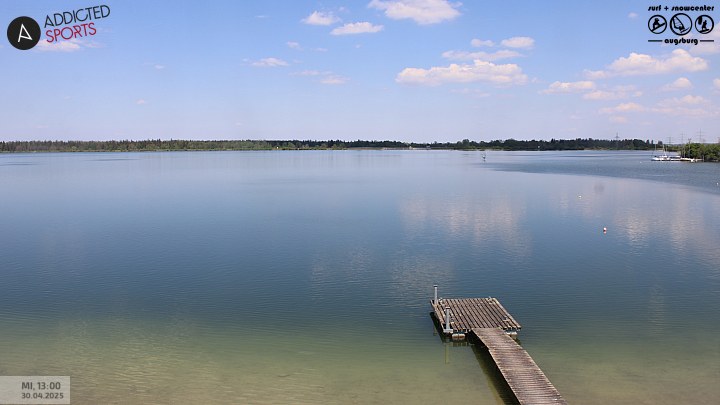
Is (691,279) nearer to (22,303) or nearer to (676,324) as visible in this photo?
(676,324)

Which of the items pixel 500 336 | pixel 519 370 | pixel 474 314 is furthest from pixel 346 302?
pixel 519 370

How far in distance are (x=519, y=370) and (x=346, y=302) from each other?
13650 millimetres

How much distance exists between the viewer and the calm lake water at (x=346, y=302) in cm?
2412

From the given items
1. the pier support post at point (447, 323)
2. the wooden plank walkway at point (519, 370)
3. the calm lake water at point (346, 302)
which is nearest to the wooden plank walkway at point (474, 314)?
the pier support post at point (447, 323)

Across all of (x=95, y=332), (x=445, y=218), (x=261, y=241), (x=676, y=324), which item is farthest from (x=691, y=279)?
(x=95, y=332)

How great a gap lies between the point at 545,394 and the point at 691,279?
25.6m

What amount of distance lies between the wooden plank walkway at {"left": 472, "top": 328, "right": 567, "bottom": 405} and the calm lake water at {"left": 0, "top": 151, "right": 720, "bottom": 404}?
1017mm

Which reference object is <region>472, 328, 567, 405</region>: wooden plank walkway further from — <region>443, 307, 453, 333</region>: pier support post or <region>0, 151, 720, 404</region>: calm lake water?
<region>443, 307, 453, 333</region>: pier support post

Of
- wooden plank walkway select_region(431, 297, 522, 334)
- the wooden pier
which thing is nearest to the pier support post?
the wooden pier

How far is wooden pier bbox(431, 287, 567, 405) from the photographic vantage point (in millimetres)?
22047

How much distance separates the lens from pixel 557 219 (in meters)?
67.1
